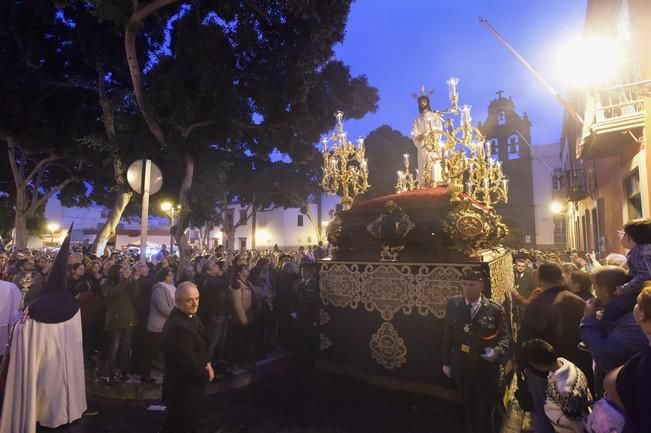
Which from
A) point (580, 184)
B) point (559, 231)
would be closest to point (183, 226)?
point (580, 184)

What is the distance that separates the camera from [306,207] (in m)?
32.8

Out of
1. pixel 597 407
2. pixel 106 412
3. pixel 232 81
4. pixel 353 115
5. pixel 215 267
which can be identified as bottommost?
pixel 106 412

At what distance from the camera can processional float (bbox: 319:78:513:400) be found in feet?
17.6

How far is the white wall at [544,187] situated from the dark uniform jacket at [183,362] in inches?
1453

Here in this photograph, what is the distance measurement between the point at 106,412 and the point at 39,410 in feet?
3.02

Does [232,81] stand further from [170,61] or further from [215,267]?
[215,267]

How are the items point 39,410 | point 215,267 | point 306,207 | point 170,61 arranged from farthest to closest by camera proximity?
point 306,207
point 170,61
point 215,267
point 39,410

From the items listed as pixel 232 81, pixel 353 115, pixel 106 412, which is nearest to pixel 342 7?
pixel 232 81

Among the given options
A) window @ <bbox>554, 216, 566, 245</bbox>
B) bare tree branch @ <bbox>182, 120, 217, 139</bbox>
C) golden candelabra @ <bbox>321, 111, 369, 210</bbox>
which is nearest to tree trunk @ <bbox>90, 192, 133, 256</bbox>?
bare tree branch @ <bbox>182, 120, 217, 139</bbox>

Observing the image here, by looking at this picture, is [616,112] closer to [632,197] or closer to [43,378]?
[632,197]

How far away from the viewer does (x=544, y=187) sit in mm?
35719

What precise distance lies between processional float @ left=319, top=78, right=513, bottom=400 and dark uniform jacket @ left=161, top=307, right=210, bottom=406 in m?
2.79

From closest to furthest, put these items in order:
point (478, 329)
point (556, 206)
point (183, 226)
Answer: point (478, 329) < point (183, 226) < point (556, 206)

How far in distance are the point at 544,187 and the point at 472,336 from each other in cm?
3709
